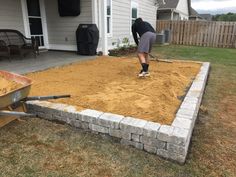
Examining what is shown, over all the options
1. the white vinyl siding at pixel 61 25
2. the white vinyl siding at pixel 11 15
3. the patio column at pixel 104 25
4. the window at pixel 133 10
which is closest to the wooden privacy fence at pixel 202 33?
the window at pixel 133 10

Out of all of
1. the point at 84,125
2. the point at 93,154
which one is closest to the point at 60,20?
the point at 84,125

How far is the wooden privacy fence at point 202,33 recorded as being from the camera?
44.8 ft

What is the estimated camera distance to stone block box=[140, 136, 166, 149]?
2431 millimetres

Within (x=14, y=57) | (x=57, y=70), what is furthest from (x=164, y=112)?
(x=14, y=57)

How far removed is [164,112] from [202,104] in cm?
133

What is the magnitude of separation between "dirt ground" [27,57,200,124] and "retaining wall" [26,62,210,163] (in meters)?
0.19

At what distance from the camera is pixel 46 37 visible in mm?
9180

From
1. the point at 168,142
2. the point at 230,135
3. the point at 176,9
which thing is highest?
the point at 176,9

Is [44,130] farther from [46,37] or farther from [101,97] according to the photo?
[46,37]

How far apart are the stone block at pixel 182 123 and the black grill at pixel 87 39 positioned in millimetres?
5766

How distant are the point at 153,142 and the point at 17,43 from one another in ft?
22.2

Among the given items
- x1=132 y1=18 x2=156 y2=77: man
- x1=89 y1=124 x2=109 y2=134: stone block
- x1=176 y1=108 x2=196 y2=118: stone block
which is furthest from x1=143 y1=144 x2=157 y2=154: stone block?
x1=132 y1=18 x2=156 y2=77: man

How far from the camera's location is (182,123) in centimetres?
263

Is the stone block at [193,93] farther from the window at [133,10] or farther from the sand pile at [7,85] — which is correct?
the window at [133,10]
